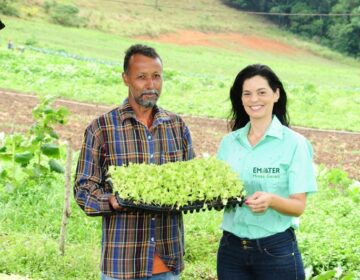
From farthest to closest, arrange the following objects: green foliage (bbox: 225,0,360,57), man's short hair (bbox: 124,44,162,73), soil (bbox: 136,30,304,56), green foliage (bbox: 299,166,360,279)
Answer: green foliage (bbox: 225,0,360,57)
soil (bbox: 136,30,304,56)
green foliage (bbox: 299,166,360,279)
man's short hair (bbox: 124,44,162,73)

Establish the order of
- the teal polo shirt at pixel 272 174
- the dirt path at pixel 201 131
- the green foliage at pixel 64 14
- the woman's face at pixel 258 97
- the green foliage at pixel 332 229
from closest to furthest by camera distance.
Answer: the teal polo shirt at pixel 272 174, the woman's face at pixel 258 97, the green foliage at pixel 332 229, the dirt path at pixel 201 131, the green foliage at pixel 64 14

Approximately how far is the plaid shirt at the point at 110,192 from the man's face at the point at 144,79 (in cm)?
8

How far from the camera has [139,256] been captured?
328cm

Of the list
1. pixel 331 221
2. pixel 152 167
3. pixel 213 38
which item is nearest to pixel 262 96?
pixel 152 167

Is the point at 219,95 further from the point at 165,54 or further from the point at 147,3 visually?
the point at 147,3

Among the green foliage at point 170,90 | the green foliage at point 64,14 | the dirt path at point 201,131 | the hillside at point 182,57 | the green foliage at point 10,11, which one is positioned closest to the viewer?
the dirt path at point 201,131

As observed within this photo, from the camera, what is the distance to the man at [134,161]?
3281 mm

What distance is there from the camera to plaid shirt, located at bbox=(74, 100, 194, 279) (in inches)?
129

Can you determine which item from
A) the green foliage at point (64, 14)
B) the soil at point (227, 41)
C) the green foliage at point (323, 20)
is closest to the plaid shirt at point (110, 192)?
the green foliage at point (64, 14)

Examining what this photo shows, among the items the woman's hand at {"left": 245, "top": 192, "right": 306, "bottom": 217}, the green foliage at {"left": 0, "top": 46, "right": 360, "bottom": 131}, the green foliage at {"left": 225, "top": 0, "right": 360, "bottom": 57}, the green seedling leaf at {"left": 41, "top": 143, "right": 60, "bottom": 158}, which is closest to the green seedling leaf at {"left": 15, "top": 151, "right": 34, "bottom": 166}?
the green seedling leaf at {"left": 41, "top": 143, "right": 60, "bottom": 158}

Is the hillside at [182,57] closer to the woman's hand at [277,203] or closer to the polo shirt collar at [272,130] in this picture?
the polo shirt collar at [272,130]

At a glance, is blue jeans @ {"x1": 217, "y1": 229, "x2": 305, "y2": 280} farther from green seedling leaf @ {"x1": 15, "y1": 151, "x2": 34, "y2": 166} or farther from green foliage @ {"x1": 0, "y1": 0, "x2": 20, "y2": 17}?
green foliage @ {"x1": 0, "y1": 0, "x2": 20, "y2": 17}

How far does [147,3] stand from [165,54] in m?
24.9

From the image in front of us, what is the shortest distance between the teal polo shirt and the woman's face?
0.08m
